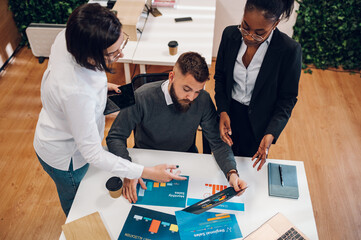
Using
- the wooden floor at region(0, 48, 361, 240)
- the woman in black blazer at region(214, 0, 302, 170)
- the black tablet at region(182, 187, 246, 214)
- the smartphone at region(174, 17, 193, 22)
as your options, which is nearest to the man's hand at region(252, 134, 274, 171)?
the woman in black blazer at region(214, 0, 302, 170)

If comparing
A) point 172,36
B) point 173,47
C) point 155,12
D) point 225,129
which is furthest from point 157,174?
point 155,12

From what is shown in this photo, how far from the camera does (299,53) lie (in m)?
1.54

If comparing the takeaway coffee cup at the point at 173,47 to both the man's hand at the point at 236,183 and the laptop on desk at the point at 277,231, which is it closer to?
the man's hand at the point at 236,183

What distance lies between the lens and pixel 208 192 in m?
1.49

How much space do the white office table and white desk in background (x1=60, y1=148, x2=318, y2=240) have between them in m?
1.04

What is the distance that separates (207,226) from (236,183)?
252 millimetres

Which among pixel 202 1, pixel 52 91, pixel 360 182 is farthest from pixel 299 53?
pixel 202 1

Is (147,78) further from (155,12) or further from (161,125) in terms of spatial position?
(155,12)

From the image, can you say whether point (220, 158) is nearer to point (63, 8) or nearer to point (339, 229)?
point (339, 229)

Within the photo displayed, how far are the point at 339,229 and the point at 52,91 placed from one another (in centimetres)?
225

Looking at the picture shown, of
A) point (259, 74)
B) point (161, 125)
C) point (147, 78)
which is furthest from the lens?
point (147, 78)

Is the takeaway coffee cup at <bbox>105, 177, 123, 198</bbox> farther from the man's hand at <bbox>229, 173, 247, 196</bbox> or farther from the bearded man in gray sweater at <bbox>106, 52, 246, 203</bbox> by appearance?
the man's hand at <bbox>229, 173, 247, 196</bbox>

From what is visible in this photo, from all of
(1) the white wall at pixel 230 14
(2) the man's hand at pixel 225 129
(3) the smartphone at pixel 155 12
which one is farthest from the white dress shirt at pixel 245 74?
(1) the white wall at pixel 230 14

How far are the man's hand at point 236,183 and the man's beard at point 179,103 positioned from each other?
440mm
